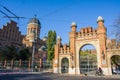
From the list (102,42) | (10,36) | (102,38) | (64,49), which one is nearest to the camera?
(102,42)

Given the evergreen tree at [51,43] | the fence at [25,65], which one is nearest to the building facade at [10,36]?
the fence at [25,65]

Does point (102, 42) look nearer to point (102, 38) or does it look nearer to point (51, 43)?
point (102, 38)

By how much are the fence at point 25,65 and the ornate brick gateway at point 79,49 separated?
14.1 feet

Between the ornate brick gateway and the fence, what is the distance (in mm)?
4312

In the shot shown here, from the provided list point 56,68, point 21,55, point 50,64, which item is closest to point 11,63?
point 21,55

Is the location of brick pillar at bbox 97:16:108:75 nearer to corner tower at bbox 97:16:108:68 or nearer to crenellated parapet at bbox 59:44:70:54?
corner tower at bbox 97:16:108:68

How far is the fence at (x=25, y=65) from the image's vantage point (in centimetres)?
3434

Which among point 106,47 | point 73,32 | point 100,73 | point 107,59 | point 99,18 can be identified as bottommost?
point 100,73

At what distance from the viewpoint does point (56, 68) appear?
2997cm

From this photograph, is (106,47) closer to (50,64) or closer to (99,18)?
(99,18)

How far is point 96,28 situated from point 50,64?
1333cm

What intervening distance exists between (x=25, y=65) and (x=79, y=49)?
49.5 feet

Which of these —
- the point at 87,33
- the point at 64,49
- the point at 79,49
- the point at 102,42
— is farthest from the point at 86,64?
the point at 87,33

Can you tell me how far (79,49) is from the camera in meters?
29.4
